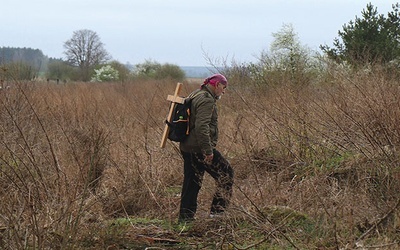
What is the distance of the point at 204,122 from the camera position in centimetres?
700

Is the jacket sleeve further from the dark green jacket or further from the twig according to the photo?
the twig

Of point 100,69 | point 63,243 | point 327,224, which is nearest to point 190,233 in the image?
point 327,224

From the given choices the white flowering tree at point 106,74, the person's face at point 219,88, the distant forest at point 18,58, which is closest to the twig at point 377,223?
the person's face at point 219,88

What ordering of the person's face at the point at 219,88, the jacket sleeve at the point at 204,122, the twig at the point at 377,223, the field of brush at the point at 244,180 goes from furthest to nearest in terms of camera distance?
the person's face at the point at 219,88 < the jacket sleeve at the point at 204,122 < the field of brush at the point at 244,180 < the twig at the point at 377,223

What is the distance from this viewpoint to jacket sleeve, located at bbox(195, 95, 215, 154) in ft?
22.9

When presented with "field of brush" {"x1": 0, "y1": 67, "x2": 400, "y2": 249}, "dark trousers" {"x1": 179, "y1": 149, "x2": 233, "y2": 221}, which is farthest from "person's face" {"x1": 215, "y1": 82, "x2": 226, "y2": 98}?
"field of brush" {"x1": 0, "y1": 67, "x2": 400, "y2": 249}

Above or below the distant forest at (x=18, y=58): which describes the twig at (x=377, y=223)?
below

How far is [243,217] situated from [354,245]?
53.1 inches

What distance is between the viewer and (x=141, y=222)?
7.62m

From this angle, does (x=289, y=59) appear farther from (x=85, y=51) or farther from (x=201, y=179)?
(x=85, y=51)

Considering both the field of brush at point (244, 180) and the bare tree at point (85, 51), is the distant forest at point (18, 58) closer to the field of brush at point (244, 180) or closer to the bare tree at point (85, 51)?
the field of brush at point (244, 180)

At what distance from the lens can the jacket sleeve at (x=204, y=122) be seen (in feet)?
22.9

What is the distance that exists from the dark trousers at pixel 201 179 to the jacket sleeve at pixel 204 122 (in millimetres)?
234

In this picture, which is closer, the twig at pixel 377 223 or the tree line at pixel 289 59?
the twig at pixel 377 223
